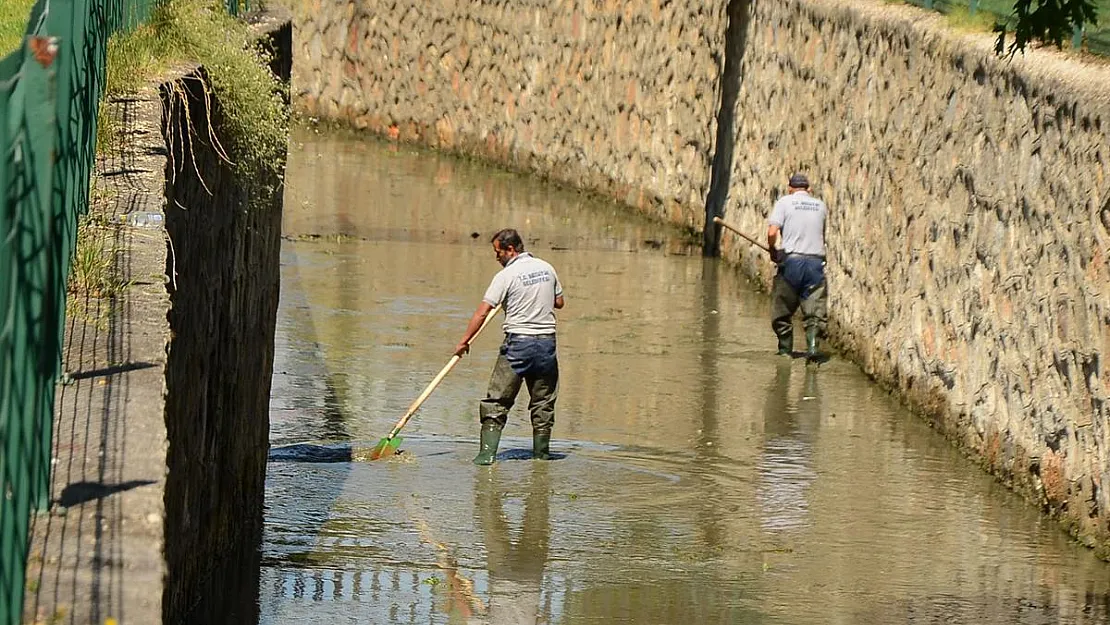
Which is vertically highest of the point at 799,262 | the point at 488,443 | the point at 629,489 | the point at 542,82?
the point at 542,82

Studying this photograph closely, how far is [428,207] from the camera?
2373 centimetres

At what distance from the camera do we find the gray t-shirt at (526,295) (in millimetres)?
12477

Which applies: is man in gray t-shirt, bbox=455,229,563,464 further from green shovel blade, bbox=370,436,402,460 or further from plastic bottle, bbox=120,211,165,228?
plastic bottle, bbox=120,211,165,228

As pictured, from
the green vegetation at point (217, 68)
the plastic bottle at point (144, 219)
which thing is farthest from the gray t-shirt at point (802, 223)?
the plastic bottle at point (144, 219)

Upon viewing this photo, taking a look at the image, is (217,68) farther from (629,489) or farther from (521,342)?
(629,489)

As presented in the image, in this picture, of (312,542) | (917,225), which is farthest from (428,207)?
(312,542)

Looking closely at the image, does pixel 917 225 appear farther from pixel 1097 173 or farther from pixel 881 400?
pixel 1097 173

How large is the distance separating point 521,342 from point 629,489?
1359mm

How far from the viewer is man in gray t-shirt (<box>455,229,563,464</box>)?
12.5 metres

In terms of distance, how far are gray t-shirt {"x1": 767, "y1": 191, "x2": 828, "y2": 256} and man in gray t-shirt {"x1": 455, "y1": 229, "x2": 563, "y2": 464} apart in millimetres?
4128

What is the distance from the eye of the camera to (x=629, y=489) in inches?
464

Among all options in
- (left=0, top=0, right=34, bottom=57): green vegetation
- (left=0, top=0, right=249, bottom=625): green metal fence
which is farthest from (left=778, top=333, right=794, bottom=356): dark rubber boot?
(left=0, top=0, right=249, bottom=625): green metal fence

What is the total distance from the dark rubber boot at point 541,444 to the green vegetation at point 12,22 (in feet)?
13.5

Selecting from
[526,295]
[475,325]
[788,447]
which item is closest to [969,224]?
[788,447]
